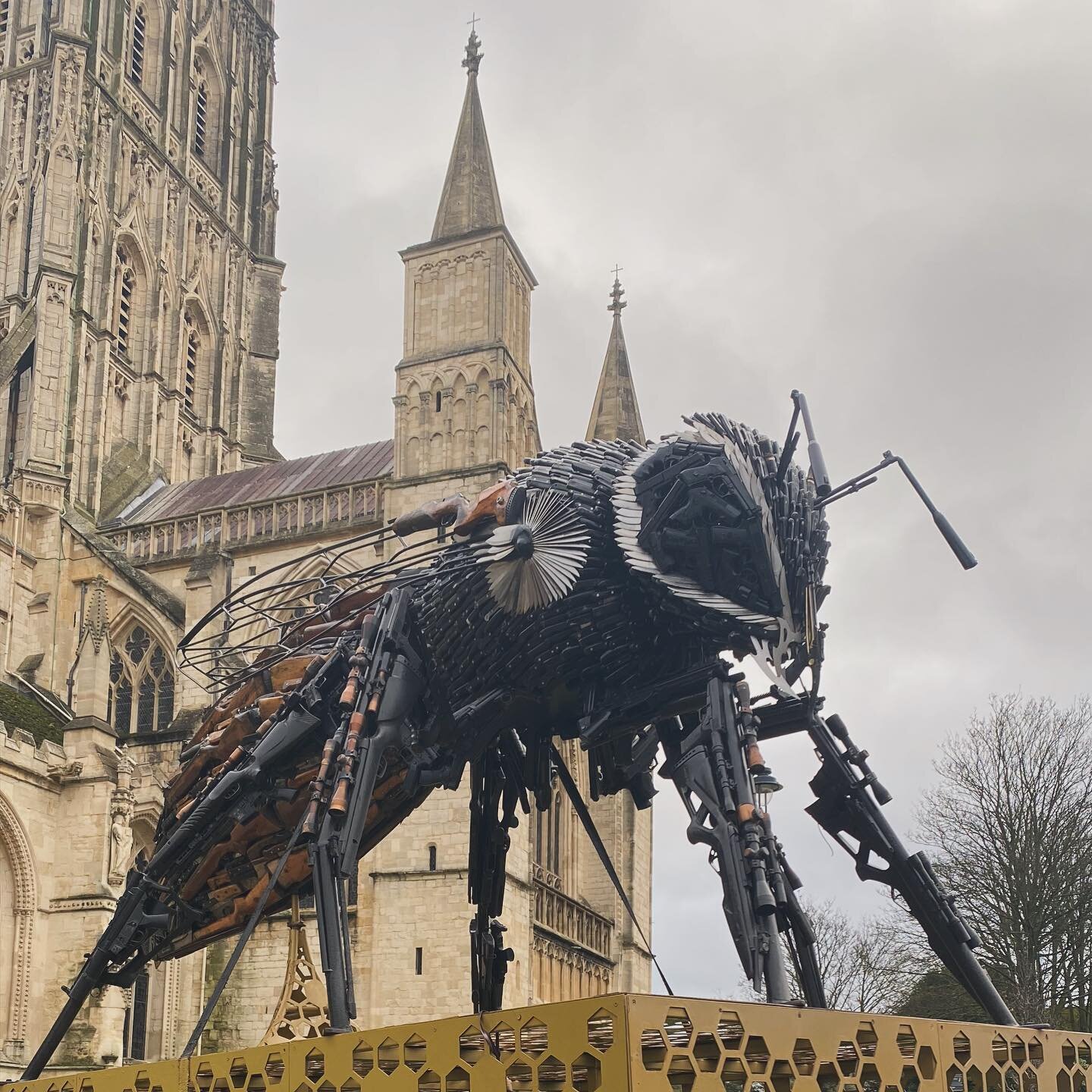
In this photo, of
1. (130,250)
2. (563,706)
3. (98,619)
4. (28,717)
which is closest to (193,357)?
(130,250)

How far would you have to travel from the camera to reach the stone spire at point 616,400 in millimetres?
38094

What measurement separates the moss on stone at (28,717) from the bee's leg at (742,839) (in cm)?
2206

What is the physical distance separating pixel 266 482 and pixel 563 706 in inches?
1208

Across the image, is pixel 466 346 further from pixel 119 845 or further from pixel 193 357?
pixel 193 357

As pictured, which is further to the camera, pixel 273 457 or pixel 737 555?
pixel 273 457

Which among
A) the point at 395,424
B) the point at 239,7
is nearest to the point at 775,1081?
the point at 395,424

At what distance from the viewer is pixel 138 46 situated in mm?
42344

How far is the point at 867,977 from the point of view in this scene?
1277 inches

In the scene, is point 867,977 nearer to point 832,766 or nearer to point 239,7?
point 832,766

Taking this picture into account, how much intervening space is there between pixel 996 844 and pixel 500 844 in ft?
52.5

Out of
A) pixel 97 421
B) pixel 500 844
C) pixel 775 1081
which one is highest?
pixel 97 421

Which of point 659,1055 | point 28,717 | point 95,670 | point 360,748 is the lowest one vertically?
point 659,1055

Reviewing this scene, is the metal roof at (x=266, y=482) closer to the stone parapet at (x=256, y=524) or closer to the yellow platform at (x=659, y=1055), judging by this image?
the stone parapet at (x=256, y=524)

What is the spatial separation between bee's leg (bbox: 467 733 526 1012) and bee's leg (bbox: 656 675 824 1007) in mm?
1249
